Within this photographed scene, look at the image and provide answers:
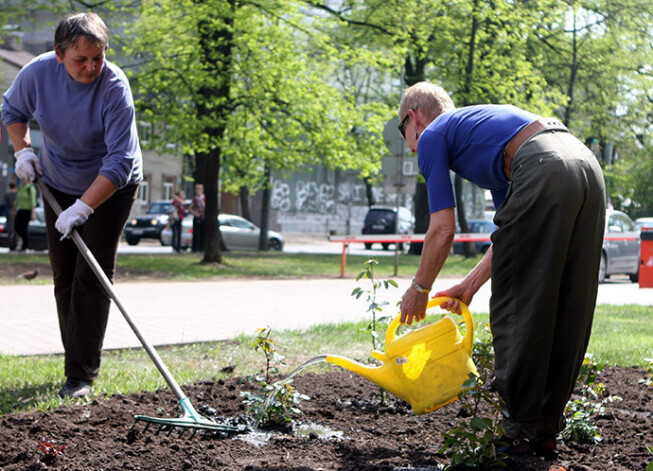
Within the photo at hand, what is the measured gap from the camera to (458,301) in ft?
12.5

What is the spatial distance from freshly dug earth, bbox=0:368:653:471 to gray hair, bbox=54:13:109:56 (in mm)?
1796

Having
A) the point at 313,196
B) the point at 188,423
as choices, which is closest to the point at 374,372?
the point at 188,423

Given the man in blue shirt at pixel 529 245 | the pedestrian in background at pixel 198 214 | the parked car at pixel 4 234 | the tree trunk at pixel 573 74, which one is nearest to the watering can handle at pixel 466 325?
the man in blue shirt at pixel 529 245

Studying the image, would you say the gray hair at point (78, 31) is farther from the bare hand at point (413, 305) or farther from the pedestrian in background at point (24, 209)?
the pedestrian in background at point (24, 209)

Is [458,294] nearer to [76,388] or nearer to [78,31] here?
[76,388]

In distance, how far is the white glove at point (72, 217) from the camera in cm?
439

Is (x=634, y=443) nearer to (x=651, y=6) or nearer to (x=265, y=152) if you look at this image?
(x=265, y=152)

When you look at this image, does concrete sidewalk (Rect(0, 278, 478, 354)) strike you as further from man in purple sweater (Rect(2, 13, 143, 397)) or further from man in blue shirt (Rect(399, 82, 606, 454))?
man in blue shirt (Rect(399, 82, 606, 454))

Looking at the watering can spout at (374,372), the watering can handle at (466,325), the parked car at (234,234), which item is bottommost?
the parked car at (234,234)

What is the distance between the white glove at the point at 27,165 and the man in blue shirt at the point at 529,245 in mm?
2292

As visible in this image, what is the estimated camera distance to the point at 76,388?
4.60 metres

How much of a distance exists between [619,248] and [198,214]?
10.1m

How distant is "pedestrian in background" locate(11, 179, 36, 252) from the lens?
59.9 ft

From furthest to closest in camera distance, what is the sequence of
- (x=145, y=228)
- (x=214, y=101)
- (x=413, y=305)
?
(x=145, y=228), (x=214, y=101), (x=413, y=305)
